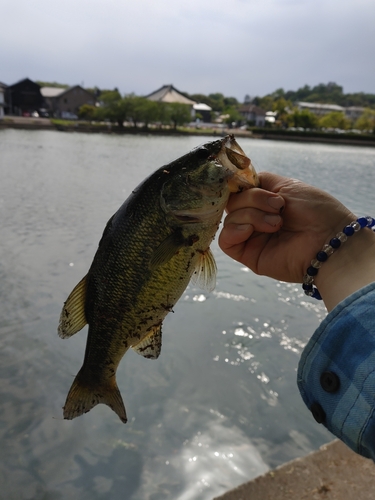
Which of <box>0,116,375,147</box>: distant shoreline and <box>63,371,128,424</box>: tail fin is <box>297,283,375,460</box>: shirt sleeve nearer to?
<box>63,371,128,424</box>: tail fin

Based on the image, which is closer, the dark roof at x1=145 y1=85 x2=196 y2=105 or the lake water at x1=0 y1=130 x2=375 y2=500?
the lake water at x1=0 y1=130 x2=375 y2=500

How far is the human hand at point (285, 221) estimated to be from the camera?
2.03 metres

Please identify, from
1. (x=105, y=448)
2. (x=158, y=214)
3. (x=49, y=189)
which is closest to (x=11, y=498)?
(x=105, y=448)

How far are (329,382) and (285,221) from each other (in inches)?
41.2

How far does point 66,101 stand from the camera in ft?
244

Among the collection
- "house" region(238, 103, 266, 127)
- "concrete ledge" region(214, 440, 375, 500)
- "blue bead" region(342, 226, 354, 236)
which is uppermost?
"house" region(238, 103, 266, 127)

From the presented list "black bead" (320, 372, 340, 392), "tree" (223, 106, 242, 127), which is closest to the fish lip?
"black bead" (320, 372, 340, 392)

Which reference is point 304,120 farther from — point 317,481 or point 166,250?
point 166,250

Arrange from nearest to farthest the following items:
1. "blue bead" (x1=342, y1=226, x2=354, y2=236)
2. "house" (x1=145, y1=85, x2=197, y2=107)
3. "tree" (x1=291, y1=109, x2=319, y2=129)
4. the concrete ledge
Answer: "blue bead" (x1=342, y1=226, x2=354, y2=236) < the concrete ledge < "tree" (x1=291, y1=109, x2=319, y2=129) < "house" (x1=145, y1=85, x2=197, y2=107)

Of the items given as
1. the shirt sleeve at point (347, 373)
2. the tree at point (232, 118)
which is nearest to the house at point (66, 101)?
the tree at point (232, 118)

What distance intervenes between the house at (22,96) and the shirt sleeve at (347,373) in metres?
79.3

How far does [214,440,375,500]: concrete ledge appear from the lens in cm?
290

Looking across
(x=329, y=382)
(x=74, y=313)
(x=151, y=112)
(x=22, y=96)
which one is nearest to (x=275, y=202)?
(x=329, y=382)

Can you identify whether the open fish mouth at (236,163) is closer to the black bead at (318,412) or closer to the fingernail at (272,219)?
the fingernail at (272,219)
